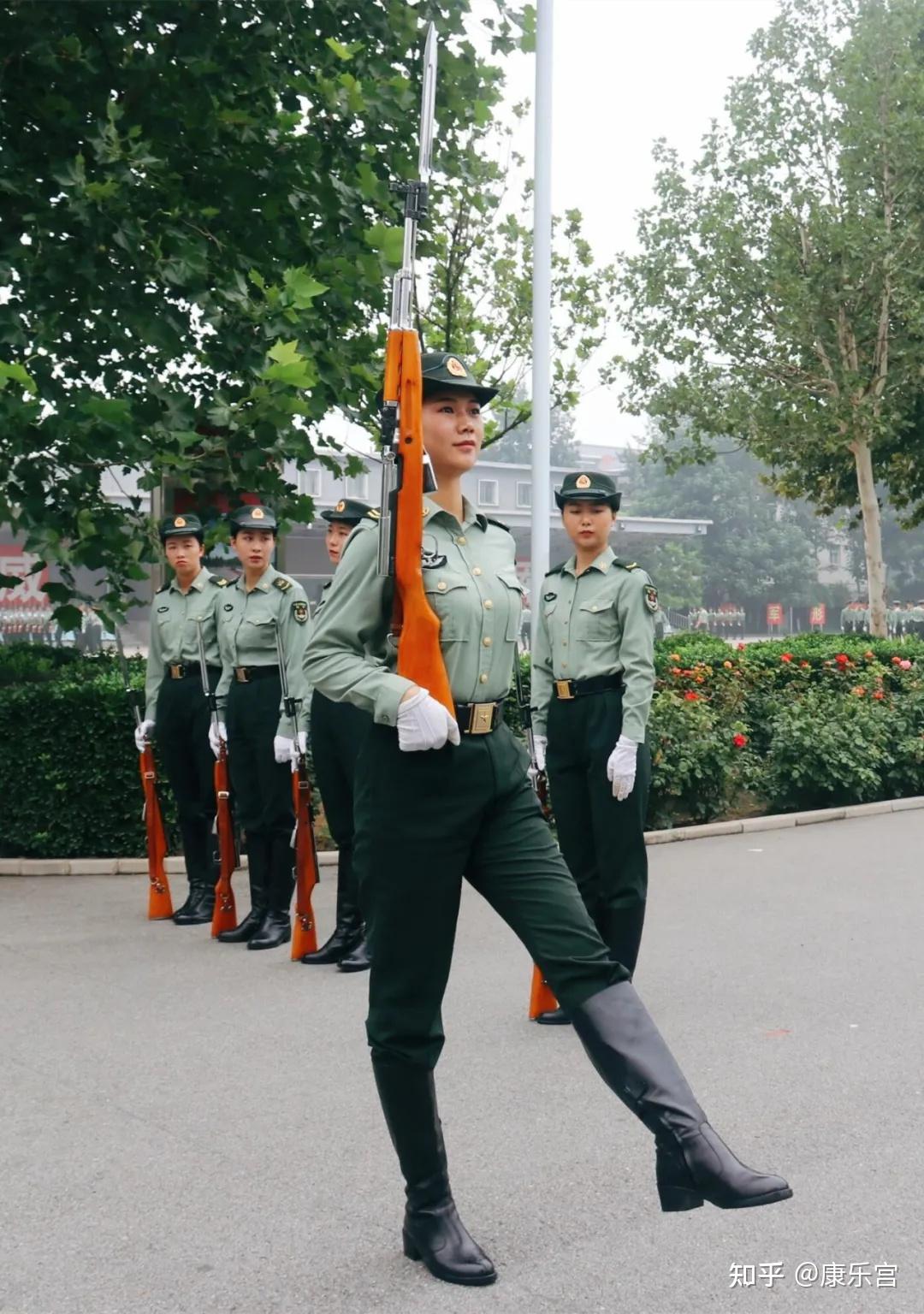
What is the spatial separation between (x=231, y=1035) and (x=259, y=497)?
17.5 ft

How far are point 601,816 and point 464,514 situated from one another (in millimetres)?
2319

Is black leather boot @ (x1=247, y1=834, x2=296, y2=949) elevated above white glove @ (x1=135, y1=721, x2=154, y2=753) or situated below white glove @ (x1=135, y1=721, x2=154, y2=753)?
below

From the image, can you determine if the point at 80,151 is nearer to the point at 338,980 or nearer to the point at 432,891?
the point at 338,980

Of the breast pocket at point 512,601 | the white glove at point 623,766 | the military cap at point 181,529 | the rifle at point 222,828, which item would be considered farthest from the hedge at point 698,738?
the breast pocket at point 512,601

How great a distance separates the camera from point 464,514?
4172mm

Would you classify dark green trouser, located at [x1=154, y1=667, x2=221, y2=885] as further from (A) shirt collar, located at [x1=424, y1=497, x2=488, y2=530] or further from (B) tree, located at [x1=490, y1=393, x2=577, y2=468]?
(B) tree, located at [x1=490, y1=393, x2=577, y2=468]

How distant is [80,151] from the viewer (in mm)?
9375

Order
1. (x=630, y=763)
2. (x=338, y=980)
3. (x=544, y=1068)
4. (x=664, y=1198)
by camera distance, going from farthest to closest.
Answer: (x=338, y=980), (x=630, y=763), (x=544, y=1068), (x=664, y=1198)

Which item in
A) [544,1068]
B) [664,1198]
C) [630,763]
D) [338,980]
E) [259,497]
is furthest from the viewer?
[259,497]

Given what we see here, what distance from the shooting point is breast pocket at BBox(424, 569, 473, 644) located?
13.0 feet

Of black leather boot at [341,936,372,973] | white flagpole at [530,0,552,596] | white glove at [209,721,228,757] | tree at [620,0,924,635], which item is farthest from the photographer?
tree at [620,0,924,635]

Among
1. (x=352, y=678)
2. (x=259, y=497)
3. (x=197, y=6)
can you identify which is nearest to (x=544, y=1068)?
(x=352, y=678)

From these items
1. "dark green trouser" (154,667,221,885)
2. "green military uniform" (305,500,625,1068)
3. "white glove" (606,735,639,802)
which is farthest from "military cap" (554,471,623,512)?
"dark green trouser" (154,667,221,885)

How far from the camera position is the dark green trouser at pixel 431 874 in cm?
386
